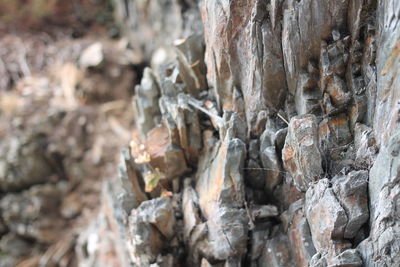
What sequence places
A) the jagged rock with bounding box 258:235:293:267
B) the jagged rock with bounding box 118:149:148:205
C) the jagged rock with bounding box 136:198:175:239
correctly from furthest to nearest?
the jagged rock with bounding box 118:149:148:205 → the jagged rock with bounding box 136:198:175:239 → the jagged rock with bounding box 258:235:293:267

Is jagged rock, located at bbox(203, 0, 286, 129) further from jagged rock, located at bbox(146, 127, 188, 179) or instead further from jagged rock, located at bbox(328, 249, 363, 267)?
jagged rock, located at bbox(328, 249, 363, 267)

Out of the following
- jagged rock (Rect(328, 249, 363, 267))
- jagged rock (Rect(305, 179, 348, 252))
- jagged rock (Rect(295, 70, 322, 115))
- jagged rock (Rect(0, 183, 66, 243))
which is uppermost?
jagged rock (Rect(295, 70, 322, 115))

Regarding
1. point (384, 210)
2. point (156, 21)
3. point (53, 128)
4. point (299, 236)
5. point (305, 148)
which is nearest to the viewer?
point (384, 210)

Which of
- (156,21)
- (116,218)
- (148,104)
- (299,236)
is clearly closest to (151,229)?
(116,218)

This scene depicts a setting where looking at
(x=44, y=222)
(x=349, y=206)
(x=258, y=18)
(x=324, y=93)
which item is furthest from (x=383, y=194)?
(x=44, y=222)

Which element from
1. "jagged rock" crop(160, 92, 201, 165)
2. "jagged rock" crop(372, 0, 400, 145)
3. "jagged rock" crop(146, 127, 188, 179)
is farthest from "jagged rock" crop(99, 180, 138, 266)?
"jagged rock" crop(372, 0, 400, 145)

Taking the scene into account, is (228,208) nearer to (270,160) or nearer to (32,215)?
(270,160)

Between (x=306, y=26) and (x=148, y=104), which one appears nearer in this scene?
(x=306, y=26)

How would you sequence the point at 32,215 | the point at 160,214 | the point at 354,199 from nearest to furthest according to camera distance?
the point at 354,199
the point at 160,214
the point at 32,215
